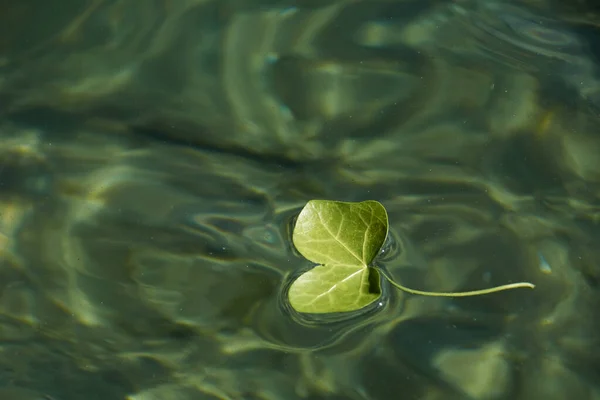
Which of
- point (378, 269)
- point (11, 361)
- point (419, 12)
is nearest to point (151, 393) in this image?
point (11, 361)

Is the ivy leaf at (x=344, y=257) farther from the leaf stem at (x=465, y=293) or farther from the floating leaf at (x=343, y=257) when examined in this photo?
the leaf stem at (x=465, y=293)

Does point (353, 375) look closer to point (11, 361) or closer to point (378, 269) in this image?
point (378, 269)

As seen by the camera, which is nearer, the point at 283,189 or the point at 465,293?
the point at 465,293

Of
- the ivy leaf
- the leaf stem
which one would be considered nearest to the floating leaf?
the ivy leaf

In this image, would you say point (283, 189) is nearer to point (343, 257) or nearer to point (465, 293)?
point (343, 257)

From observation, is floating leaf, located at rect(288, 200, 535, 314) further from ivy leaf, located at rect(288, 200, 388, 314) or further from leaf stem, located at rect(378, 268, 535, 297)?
leaf stem, located at rect(378, 268, 535, 297)


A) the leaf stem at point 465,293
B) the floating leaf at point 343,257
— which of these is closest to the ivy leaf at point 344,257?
the floating leaf at point 343,257

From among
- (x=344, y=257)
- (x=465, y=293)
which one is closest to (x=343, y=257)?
(x=344, y=257)
